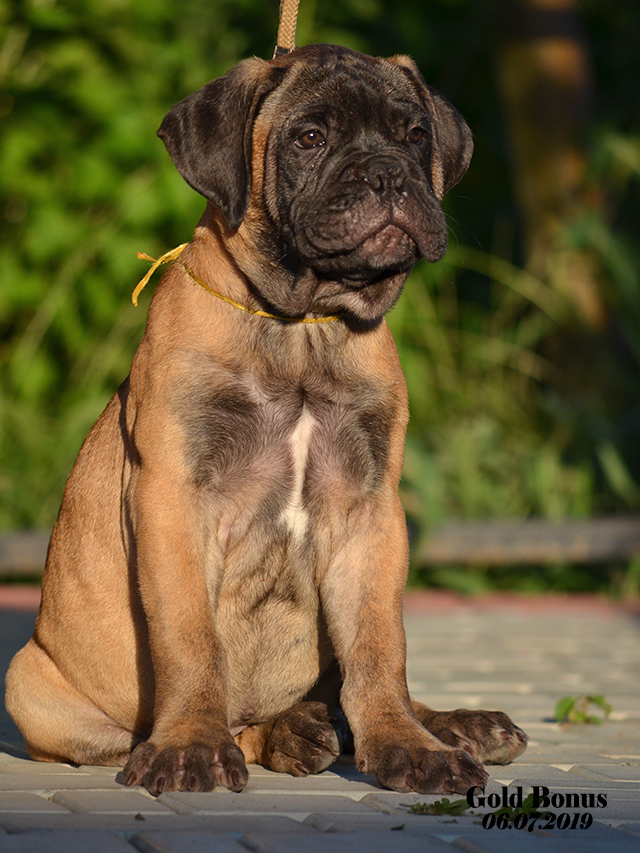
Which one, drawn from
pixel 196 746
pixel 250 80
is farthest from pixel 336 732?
pixel 250 80

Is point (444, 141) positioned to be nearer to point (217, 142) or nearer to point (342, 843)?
point (217, 142)

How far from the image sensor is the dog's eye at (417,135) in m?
3.60

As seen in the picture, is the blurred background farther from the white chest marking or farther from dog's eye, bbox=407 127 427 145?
the white chest marking

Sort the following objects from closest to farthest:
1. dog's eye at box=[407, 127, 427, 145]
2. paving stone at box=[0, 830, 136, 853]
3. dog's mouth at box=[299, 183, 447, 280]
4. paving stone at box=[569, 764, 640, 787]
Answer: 1. paving stone at box=[0, 830, 136, 853]
2. paving stone at box=[569, 764, 640, 787]
3. dog's mouth at box=[299, 183, 447, 280]
4. dog's eye at box=[407, 127, 427, 145]

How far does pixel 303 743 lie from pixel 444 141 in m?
2.04

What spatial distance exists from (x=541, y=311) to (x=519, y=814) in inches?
271

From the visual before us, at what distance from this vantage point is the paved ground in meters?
2.13

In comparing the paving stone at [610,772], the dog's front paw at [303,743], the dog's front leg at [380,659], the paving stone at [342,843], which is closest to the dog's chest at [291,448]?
the dog's front leg at [380,659]

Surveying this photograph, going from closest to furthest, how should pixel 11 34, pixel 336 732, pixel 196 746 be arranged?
pixel 196 746 → pixel 336 732 → pixel 11 34

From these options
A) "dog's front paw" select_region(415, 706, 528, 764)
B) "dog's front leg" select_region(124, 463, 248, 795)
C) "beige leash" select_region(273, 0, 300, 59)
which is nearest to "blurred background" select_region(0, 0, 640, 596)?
"beige leash" select_region(273, 0, 300, 59)

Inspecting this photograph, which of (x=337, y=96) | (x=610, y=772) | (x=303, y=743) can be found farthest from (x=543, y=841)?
(x=337, y=96)

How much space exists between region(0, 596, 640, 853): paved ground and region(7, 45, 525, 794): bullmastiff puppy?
0.21m

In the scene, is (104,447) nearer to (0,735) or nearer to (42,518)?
(0,735)

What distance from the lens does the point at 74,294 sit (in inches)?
353
